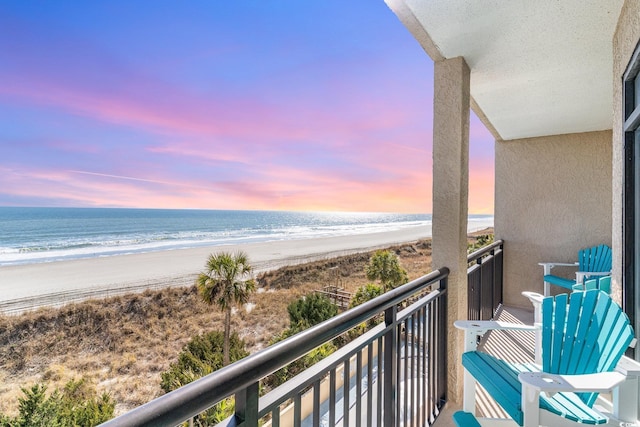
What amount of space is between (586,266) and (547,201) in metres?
0.91

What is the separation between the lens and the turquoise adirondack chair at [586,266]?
348 cm

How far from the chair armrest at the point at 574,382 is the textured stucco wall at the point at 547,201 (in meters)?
3.46

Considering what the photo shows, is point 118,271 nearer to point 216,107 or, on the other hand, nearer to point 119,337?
point 119,337

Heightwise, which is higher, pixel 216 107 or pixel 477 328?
pixel 216 107

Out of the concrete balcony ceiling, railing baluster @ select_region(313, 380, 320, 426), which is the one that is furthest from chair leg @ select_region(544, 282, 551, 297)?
railing baluster @ select_region(313, 380, 320, 426)

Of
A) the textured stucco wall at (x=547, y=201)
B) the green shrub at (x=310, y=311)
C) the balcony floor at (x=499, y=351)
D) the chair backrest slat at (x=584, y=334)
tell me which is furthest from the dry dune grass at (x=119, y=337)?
the chair backrest slat at (x=584, y=334)

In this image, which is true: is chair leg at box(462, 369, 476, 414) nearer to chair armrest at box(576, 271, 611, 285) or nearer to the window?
the window

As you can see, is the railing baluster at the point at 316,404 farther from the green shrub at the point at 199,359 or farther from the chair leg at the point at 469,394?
the green shrub at the point at 199,359

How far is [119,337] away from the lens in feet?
52.5

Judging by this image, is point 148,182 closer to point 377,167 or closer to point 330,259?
point 330,259

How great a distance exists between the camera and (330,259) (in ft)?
86.5

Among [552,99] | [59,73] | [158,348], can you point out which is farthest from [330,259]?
[552,99]

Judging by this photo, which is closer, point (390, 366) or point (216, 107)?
point (390, 366)

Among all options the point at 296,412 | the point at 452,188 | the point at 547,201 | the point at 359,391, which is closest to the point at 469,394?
the point at 359,391
